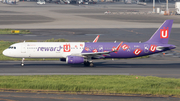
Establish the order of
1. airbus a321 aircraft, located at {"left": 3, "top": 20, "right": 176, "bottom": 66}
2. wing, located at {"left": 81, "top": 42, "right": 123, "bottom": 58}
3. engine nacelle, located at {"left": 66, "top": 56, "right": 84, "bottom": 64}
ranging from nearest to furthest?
engine nacelle, located at {"left": 66, "top": 56, "right": 84, "bottom": 64}, wing, located at {"left": 81, "top": 42, "right": 123, "bottom": 58}, airbus a321 aircraft, located at {"left": 3, "top": 20, "right": 176, "bottom": 66}

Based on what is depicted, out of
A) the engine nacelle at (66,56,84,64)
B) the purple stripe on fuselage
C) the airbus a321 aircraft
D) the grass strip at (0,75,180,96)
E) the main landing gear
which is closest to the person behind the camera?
the grass strip at (0,75,180,96)

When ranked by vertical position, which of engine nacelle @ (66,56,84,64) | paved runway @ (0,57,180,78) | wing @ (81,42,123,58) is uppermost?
wing @ (81,42,123,58)

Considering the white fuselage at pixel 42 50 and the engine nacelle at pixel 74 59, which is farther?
the white fuselage at pixel 42 50

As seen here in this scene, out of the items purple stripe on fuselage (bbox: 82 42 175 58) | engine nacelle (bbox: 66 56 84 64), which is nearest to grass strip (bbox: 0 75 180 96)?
engine nacelle (bbox: 66 56 84 64)

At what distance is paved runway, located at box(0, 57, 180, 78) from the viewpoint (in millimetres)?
42125

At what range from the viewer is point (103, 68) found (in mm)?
46531

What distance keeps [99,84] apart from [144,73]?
12.4m

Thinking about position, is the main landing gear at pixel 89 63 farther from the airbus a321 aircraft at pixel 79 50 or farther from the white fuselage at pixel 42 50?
the white fuselage at pixel 42 50

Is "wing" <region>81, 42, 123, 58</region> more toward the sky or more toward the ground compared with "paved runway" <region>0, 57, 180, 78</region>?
more toward the sky

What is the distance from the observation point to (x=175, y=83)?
32156 millimetres

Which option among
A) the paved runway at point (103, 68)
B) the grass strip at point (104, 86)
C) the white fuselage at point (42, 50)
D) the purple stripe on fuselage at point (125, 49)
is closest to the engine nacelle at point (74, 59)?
the paved runway at point (103, 68)

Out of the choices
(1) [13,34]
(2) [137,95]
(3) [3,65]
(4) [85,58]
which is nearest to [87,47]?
(4) [85,58]

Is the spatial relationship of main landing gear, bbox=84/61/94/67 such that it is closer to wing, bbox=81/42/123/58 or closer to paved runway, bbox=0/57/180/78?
paved runway, bbox=0/57/180/78

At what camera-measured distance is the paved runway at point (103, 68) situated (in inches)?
1658
